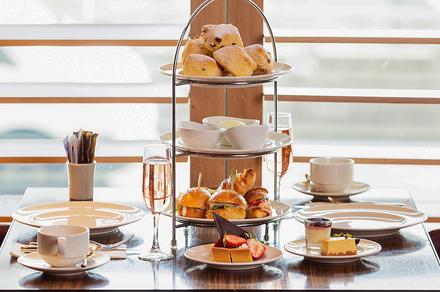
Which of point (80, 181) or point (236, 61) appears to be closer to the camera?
point (236, 61)

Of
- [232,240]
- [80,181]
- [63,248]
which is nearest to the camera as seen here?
[63,248]

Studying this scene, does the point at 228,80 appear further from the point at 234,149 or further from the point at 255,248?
the point at 255,248

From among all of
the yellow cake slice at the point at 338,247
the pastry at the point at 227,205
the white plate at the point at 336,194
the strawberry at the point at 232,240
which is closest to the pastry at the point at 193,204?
the pastry at the point at 227,205

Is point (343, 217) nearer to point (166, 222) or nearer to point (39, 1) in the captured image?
point (166, 222)

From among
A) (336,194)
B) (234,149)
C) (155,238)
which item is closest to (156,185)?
(155,238)

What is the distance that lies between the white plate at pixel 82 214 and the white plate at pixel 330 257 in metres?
0.45

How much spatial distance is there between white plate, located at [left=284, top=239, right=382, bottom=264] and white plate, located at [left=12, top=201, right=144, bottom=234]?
452 mm

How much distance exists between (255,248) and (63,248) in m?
0.45

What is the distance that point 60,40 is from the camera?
3.82 metres

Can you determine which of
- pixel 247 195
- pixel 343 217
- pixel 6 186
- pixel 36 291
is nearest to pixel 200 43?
pixel 247 195

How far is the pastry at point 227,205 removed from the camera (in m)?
2.55

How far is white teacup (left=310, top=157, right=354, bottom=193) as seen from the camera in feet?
10.2

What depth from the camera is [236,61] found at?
255cm

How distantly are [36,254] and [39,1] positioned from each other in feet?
5.70
